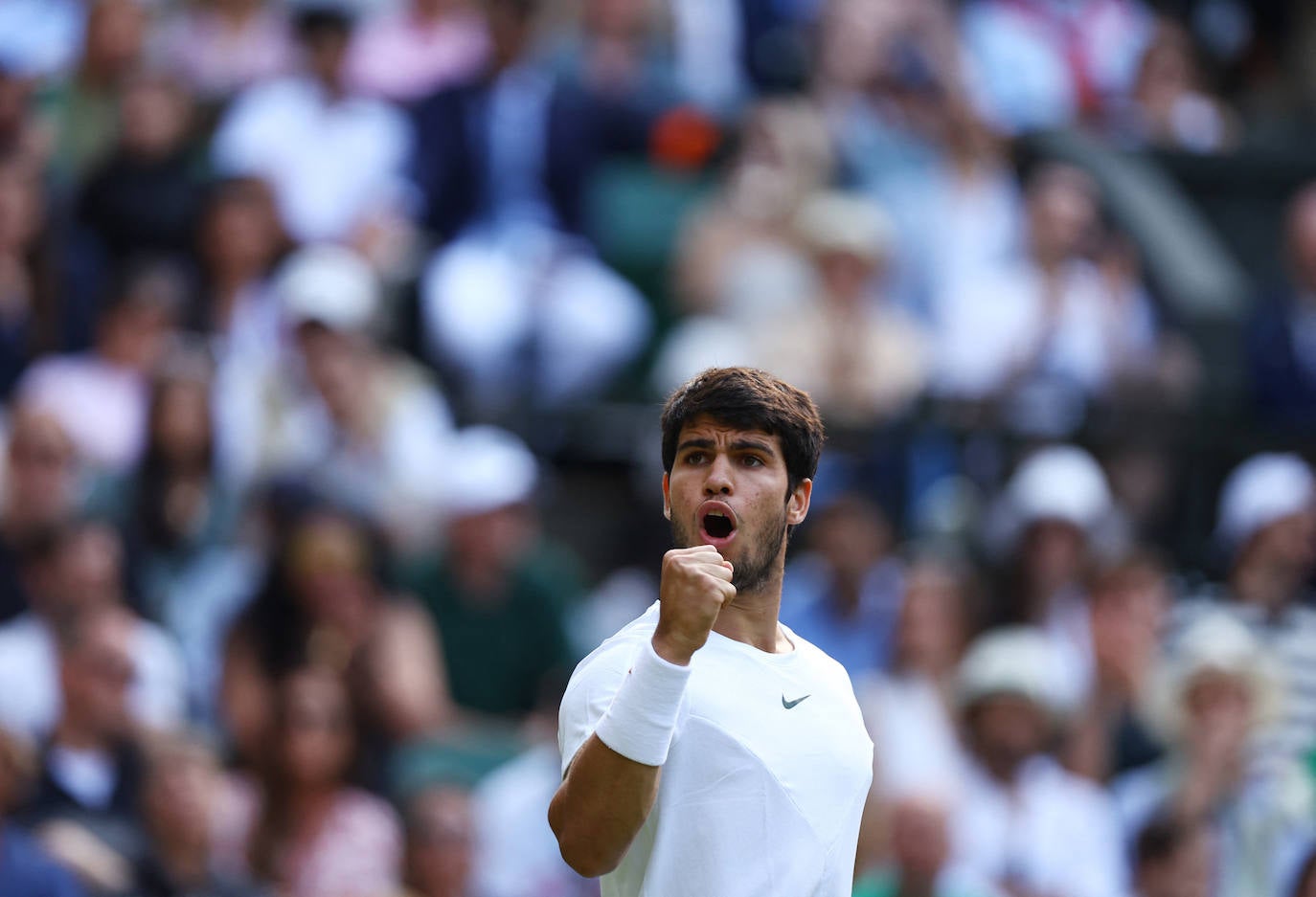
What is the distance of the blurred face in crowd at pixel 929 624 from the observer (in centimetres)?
754

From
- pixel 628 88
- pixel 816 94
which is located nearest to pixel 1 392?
pixel 628 88

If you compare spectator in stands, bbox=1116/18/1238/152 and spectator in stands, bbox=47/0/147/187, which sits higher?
spectator in stands, bbox=1116/18/1238/152

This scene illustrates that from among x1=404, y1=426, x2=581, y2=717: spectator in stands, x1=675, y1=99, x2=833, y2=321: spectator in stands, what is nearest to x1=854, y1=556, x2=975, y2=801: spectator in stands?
x1=404, y1=426, x2=581, y2=717: spectator in stands

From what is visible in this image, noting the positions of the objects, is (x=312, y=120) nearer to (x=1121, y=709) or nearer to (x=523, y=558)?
(x=523, y=558)

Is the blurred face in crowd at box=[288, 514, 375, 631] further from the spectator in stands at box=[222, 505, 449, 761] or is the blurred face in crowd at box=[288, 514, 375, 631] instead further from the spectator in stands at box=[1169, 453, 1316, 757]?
the spectator in stands at box=[1169, 453, 1316, 757]

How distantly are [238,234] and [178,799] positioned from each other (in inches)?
115

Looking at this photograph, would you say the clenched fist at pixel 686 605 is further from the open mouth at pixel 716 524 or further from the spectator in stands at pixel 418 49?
the spectator in stands at pixel 418 49

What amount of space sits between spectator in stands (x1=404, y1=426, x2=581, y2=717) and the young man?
4.57m

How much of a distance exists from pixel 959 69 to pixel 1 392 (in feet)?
18.2

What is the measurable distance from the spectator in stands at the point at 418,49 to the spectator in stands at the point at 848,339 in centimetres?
237

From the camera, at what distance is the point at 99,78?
9289 millimetres

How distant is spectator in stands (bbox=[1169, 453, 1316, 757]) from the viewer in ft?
26.5

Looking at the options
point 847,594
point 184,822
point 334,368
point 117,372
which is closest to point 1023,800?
point 847,594

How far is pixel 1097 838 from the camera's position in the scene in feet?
23.8
